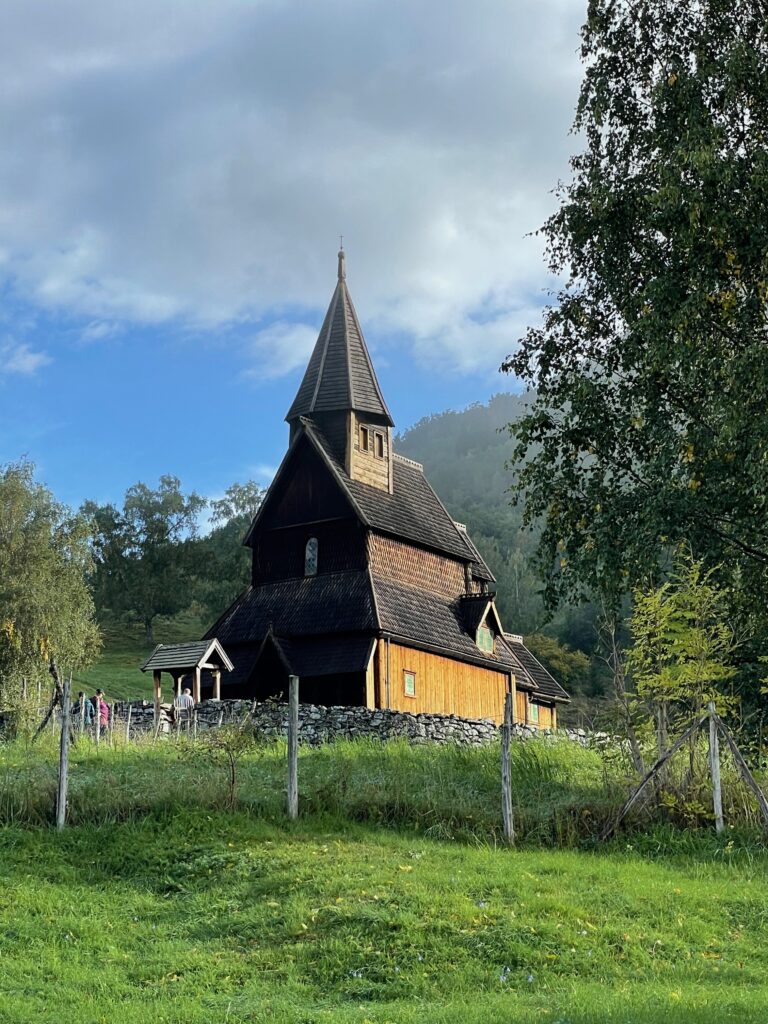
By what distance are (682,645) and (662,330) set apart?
510 cm

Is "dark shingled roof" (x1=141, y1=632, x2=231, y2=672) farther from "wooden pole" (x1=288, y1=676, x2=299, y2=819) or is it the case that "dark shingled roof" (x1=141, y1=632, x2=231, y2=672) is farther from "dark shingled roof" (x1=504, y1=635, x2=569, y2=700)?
"dark shingled roof" (x1=504, y1=635, x2=569, y2=700)

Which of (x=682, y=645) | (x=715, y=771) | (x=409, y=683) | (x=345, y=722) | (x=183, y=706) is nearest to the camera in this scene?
(x=715, y=771)

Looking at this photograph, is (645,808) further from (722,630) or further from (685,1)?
(685,1)

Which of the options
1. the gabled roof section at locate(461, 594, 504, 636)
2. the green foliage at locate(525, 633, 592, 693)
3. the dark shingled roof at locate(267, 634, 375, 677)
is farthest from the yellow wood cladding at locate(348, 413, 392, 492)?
the green foliage at locate(525, 633, 592, 693)

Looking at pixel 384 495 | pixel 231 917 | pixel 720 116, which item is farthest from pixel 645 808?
pixel 384 495

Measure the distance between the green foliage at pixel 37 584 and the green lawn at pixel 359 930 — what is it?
96.5 ft

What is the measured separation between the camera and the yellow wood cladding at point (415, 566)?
1467 inches

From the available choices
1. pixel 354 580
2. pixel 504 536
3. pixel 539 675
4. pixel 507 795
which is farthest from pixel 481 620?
pixel 504 536

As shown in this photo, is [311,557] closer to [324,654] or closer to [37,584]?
[324,654]

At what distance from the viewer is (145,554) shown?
87562mm

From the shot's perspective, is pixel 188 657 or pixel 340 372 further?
pixel 340 372

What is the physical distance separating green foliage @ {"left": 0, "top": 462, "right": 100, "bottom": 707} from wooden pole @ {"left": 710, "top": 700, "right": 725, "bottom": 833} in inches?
1224

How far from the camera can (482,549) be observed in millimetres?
106125

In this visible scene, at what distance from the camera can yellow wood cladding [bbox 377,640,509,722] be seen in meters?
34.9
